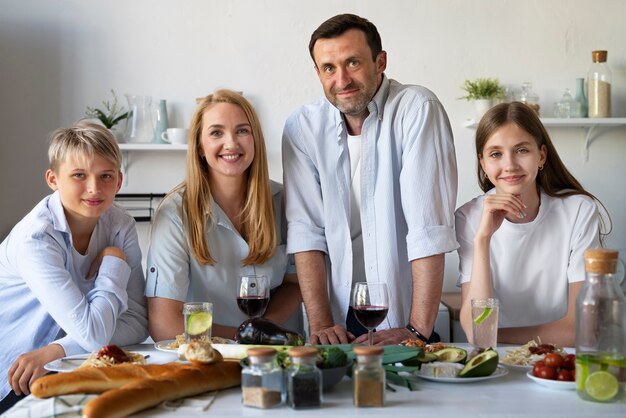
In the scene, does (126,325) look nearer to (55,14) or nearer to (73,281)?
(73,281)

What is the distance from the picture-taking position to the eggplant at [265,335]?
1585 mm

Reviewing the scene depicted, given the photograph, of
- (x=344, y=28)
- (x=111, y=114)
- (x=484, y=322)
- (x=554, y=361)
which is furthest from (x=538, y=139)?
(x=111, y=114)

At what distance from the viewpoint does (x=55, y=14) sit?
3.89 metres

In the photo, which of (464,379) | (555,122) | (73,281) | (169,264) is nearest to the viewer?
(464,379)

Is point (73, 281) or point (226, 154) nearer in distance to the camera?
point (73, 281)

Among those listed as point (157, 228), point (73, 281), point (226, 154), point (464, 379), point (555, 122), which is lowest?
point (464, 379)

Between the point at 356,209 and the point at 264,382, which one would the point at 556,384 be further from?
the point at 356,209

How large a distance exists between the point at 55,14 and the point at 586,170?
297 centimetres

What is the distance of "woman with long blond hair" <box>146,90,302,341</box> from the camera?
214 cm

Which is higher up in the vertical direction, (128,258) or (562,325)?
(128,258)

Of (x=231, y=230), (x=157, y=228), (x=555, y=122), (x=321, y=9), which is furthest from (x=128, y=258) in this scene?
(x=555, y=122)

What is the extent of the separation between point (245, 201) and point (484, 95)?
1920 millimetres

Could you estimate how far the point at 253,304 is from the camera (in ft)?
5.69

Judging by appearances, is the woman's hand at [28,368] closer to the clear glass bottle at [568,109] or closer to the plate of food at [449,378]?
the plate of food at [449,378]
